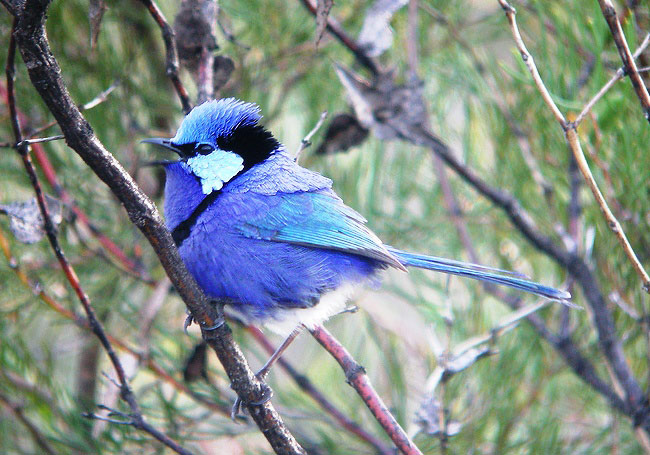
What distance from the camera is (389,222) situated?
281cm

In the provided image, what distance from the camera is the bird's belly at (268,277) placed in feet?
6.34

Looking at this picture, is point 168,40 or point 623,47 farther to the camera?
point 168,40

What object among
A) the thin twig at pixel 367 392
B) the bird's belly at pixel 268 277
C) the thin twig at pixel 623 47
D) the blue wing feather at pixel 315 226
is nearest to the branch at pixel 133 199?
the thin twig at pixel 367 392

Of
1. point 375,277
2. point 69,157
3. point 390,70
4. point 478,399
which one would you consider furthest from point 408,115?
point 69,157

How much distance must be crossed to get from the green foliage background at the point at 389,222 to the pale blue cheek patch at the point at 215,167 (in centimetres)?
45

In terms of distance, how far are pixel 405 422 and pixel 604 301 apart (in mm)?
819

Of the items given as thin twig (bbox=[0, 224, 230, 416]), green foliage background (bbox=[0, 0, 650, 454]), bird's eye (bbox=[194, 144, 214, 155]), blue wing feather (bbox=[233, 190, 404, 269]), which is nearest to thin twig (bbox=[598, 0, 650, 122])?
green foliage background (bbox=[0, 0, 650, 454])

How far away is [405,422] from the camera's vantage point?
2.58 m

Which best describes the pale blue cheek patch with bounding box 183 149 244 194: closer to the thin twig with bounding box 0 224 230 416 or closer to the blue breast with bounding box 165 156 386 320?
the blue breast with bounding box 165 156 386 320

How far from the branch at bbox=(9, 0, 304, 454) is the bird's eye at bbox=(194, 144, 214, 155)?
671mm

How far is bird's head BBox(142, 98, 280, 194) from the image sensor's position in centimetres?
Result: 204

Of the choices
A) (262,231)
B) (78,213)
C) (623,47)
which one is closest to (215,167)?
(262,231)

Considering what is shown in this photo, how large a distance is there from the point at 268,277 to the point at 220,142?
443mm

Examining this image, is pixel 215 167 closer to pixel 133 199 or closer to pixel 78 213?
pixel 78 213
